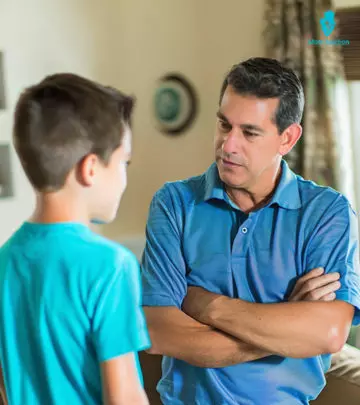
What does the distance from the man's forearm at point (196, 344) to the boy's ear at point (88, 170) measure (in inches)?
23.2

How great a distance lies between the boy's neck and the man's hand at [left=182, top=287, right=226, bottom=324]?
57 centimetres

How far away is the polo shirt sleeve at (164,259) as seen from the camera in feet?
5.04

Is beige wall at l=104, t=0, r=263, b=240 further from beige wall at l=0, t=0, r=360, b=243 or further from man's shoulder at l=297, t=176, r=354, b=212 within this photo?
man's shoulder at l=297, t=176, r=354, b=212

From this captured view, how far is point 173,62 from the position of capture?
3566 mm

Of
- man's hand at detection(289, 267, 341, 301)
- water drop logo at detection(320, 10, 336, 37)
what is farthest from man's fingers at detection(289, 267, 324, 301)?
water drop logo at detection(320, 10, 336, 37)

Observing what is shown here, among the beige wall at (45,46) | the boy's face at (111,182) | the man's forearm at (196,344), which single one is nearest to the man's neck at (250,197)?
the man's forearm at (196,344)

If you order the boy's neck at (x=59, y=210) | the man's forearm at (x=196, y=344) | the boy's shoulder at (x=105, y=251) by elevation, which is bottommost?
the man's forearm at (x=196, y=344)

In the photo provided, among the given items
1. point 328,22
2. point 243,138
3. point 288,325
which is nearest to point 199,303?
point 288,325

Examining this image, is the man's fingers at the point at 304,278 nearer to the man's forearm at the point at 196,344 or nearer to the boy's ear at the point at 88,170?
the man's forearm at the point at 196,344

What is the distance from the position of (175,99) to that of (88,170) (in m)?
2.61

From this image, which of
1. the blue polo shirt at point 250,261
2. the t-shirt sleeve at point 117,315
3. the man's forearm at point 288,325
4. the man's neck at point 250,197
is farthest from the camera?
the man's neck at point 250,197

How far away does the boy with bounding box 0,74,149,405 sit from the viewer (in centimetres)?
98

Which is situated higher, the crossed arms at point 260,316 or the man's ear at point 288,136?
the man's ear at point 288,136

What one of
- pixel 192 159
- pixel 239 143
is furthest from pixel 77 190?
pixel 192 159
